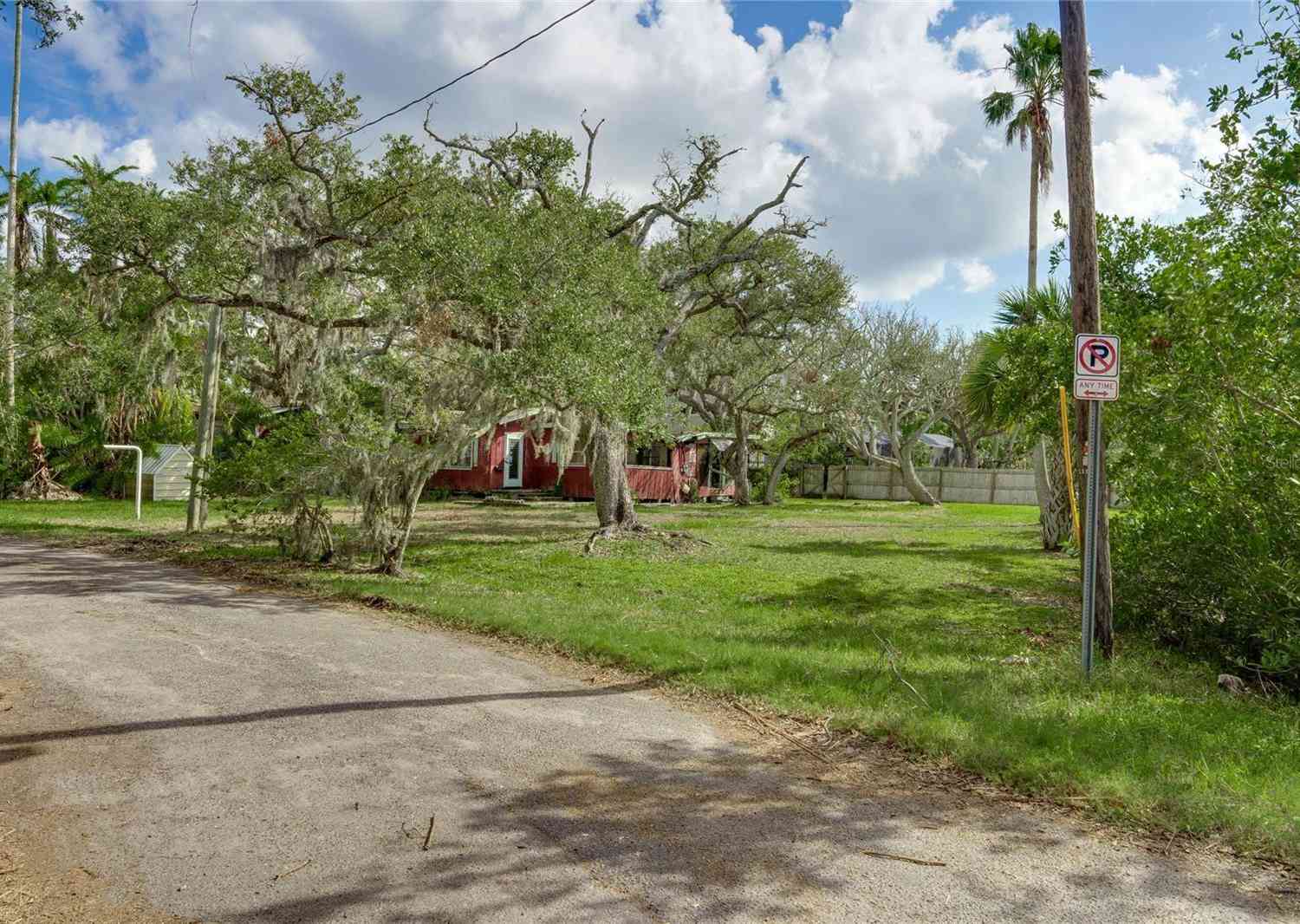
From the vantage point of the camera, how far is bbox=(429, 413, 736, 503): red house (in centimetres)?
3084

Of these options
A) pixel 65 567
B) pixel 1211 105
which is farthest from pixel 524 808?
pixel 65 567

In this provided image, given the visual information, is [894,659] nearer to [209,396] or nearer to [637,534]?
[637,534]

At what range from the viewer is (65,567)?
1181 cm

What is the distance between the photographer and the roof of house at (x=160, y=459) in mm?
Result: 24641

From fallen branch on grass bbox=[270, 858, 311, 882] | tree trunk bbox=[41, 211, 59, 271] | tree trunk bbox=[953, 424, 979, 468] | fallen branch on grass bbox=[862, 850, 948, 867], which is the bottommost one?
fallen branch on grass bbox=[862, 850, 948, 867]

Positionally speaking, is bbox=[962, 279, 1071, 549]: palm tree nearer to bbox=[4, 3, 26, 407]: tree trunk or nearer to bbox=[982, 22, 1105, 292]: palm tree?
bbox=[982, 22, 1105, 292]: palm tree

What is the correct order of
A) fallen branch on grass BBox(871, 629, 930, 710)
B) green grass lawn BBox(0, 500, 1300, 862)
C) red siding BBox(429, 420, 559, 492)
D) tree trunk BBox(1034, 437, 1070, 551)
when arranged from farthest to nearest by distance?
red siding BBox(429, 420, 559, 492) < tree trunk BBox(1034, 437, 1070, 551) < fallen branch on grass BBox(871, 629, 930, 710) < green grass lawn BBox(0, 500, 1300, 862)

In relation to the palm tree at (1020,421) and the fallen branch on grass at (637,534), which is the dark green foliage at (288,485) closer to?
the fallen branch on grass at (637,534)

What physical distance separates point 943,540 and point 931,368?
19184mm

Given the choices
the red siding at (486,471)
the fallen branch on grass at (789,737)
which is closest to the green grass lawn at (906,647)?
the fallen branch on grass at (789,737)

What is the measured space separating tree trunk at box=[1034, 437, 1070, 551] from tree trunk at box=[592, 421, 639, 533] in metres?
8.39

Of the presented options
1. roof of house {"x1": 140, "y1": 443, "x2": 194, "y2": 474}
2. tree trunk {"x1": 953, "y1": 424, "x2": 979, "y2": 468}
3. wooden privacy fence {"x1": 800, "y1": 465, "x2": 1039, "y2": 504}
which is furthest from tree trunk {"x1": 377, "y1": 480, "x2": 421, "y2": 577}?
tree trunk {"x1": 953, "y1": 424, "x2": 979, "y2": 468}

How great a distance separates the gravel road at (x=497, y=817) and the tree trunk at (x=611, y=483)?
10.7 m

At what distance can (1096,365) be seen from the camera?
664 centimetres
